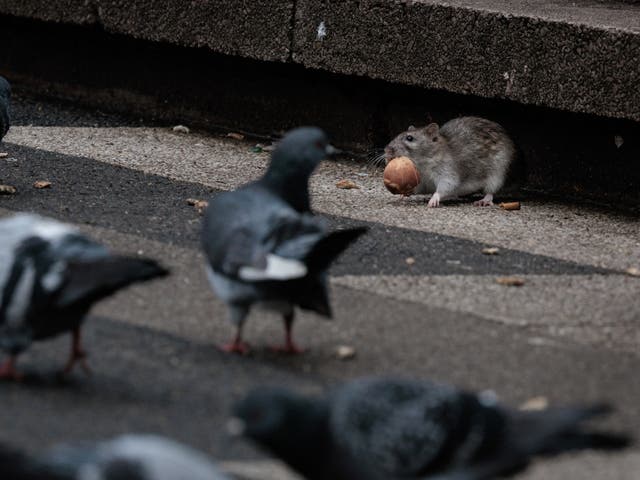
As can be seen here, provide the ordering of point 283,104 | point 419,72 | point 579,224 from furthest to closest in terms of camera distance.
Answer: point 283,104 < point 419,72 < point 579,224

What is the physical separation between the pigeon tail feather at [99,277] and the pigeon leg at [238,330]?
541 mm

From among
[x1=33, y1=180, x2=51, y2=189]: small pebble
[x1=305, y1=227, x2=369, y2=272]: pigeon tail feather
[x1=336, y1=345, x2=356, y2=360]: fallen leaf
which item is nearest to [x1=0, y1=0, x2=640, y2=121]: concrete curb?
[x1=33, y1=180, x2=51, y2=189]: small pebble

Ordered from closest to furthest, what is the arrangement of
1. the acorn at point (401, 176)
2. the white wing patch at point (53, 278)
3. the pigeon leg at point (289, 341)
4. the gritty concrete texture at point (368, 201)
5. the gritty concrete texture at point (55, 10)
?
the white wing patch at point (53, 278), the pigeon leg at point (289, 341), the gritty concrete texture at point (368, 201), the acorn at point (401, 176), the gritty concrete texture at point (55, 10)

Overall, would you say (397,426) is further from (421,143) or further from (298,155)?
(421,143)

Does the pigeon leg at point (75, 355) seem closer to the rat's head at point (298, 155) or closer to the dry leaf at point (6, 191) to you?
the rat's head at point (298, 155)

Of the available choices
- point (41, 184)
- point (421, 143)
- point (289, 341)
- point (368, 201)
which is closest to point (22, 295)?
point (289, 341)

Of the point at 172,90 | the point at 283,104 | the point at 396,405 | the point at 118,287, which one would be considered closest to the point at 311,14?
the point at 283,104

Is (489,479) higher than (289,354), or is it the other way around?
(489,479)

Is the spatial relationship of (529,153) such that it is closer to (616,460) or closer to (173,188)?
(173,188)

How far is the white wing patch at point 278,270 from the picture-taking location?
4.20 m

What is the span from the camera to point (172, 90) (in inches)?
346

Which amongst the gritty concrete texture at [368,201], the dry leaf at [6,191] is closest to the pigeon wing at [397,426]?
the gritty concrete texture at [368,201]

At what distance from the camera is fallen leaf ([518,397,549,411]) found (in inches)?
164

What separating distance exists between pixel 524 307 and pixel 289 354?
113 cm
